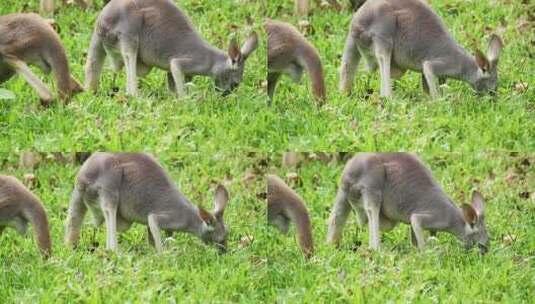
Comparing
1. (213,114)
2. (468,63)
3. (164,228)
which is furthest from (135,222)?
(468,63)

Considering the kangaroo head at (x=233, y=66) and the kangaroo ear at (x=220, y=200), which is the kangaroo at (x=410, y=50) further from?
the kangaroo ear at (x=220, y=200)

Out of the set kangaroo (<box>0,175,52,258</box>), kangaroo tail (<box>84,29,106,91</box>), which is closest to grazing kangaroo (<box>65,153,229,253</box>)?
kangaroo (<box>0,175,52,258</box>)

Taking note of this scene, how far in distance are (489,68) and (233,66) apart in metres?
Result: 1.87

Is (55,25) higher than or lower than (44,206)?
higher

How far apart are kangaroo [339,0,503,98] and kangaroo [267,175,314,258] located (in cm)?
85

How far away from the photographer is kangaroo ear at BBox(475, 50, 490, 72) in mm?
10344

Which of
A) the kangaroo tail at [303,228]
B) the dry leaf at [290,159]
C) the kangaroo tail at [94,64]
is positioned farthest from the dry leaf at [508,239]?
the kangaroo tail at [94,64]

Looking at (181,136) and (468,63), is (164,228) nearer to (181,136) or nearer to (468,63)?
(181,136)

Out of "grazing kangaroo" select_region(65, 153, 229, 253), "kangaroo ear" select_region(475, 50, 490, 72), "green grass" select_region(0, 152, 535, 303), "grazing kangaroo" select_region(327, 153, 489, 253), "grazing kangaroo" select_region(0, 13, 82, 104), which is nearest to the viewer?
"green grass" select_region(0, 152, 535, 303)

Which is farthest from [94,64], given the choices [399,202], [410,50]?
[399,202]

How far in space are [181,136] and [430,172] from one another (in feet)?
5.91

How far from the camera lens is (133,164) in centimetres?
1002

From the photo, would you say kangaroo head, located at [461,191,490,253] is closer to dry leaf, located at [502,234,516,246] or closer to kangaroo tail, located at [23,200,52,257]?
dry leaf, located at [502,234,516,246]

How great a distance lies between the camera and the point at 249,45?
1021 cm
